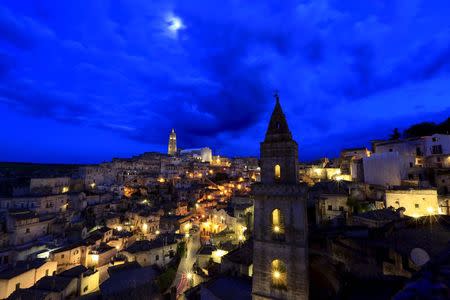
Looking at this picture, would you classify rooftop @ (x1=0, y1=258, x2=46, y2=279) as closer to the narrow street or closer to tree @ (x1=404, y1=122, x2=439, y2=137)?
the narrow street

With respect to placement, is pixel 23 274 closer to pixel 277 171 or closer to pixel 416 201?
pixel 277 171

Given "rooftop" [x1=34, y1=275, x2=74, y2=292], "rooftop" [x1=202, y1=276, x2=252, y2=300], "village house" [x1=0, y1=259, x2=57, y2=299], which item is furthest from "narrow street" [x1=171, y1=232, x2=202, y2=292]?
"village house" [x1=0, y1=259, x2=57, y2=299]

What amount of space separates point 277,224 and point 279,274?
310 cm

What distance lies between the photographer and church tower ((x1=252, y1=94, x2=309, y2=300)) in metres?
14.3

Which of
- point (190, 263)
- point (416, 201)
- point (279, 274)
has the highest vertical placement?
point (416, 201)

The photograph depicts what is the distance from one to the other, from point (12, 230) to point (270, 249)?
141 ft

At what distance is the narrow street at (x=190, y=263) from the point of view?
25772mm

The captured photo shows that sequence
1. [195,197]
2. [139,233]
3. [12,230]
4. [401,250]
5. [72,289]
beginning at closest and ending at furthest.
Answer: [401,250]
[72,289]
[12,230]
[139,233]
[195,197]

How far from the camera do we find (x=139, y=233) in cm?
4216

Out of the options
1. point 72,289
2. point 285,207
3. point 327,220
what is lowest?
point 72,289

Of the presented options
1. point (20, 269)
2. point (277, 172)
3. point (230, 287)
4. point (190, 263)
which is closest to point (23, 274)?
point (20, 269)

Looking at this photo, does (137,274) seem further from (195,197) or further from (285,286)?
(195,197)

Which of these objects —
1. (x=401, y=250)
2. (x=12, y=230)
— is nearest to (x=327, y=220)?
(x=401, y=250)

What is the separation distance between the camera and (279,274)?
14.9 meters
